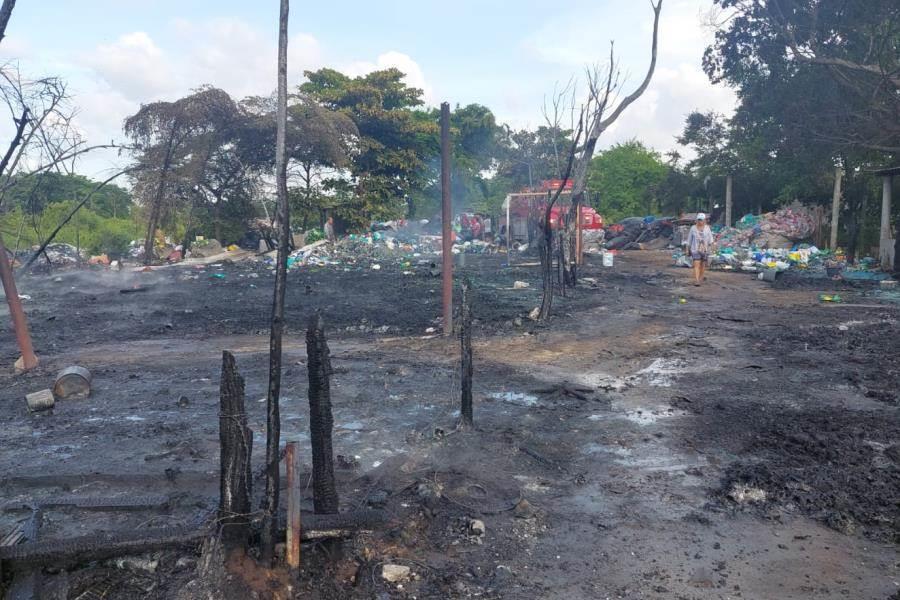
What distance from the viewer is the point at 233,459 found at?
3008 millimetres

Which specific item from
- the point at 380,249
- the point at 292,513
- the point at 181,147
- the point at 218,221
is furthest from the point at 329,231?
the point at 292,513

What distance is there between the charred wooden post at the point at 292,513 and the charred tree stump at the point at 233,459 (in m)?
0.23

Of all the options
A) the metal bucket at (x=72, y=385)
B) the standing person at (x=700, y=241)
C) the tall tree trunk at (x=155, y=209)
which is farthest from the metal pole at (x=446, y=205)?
the tall tree trunk at (x=155, y=209)

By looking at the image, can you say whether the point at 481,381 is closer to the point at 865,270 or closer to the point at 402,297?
the point at 402,297

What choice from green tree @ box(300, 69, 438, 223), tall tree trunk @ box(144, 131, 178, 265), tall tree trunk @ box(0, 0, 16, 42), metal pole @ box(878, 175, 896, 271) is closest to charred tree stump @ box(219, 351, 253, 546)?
tall tree trunk @ box(0, 0, 16, 42)

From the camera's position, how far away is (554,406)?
5.87m

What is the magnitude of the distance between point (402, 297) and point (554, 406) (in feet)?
24.2

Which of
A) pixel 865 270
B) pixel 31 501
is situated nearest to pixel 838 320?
pixel 865 270

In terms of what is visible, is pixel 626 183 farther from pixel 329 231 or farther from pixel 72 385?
pixel 72 385

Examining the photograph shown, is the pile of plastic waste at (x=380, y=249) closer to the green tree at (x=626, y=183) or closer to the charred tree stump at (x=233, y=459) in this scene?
the green tree at (x=626, y=183)

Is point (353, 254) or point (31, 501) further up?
point (353, 254)

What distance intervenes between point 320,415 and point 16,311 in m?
5.96

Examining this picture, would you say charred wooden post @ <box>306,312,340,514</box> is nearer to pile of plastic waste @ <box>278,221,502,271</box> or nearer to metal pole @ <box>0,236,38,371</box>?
metal pole @ <box>0,236,38,371</box>

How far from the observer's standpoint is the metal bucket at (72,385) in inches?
252
